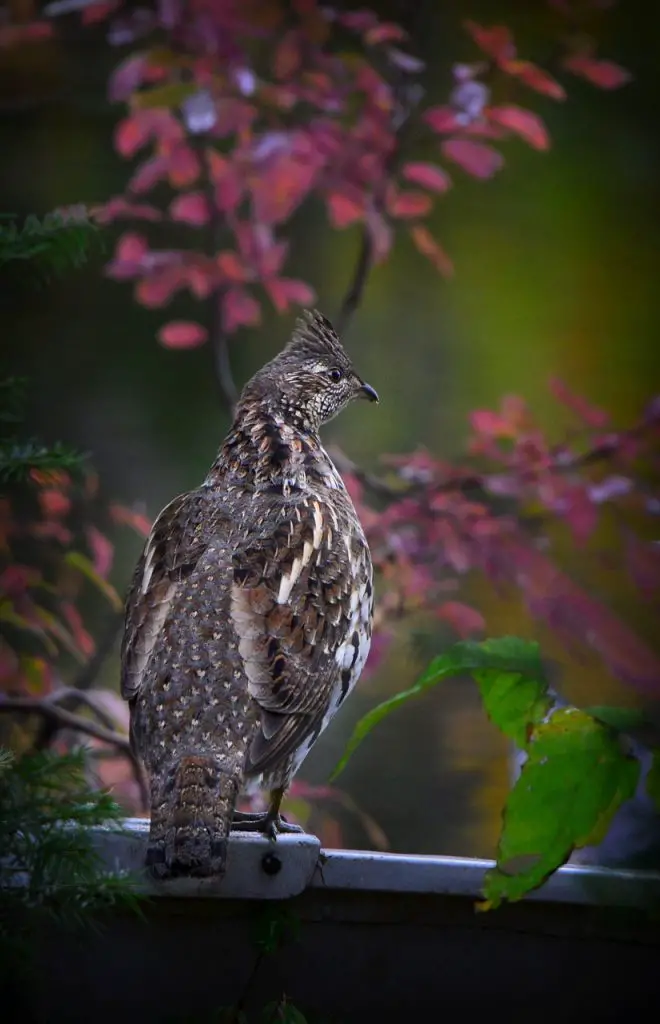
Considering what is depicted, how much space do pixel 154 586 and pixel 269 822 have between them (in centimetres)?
33

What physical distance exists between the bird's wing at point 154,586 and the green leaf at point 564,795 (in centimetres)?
74

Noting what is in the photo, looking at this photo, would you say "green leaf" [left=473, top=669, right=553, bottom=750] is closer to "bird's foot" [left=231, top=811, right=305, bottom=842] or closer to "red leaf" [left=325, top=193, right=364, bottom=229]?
"bird's foot" [left=231, top=811, right=305, bottom=842]

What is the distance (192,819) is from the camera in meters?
1.23

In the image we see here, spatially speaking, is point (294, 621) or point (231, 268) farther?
point (231, 268)

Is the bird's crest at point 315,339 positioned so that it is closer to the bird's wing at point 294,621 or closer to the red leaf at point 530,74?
the bird's wing at point 294,621

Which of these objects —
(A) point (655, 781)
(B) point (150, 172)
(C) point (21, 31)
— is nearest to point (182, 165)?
(B) point (150, 172)

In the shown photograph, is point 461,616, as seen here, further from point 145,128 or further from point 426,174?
point 145,128

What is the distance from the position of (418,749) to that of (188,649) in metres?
1.64

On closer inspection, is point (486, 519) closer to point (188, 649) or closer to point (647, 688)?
point (188, 649)

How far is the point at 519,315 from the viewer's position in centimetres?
296

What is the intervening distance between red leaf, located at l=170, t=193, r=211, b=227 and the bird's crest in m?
0.50

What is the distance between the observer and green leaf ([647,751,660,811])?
2.27 feet

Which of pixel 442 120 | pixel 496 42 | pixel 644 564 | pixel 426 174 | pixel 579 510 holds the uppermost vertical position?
pixel 496 42

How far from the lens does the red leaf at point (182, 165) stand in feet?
7.57
